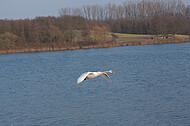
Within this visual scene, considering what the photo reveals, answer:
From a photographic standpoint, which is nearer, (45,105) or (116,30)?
(45,105)

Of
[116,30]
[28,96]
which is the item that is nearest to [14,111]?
[28,96]

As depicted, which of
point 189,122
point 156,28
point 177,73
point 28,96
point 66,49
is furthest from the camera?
point 156,28

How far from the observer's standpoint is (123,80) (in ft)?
75.5

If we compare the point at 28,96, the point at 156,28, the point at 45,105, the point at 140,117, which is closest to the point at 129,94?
the point at 140,117

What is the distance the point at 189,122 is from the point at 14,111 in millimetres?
9219

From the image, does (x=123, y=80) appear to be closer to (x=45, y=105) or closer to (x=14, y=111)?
(x=45, y=105)

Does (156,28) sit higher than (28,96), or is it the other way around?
(156,28)

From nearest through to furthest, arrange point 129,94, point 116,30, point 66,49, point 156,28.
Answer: point 129,94 < point 66,49 < point 156,28 < point 116,30

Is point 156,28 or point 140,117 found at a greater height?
point 156,28

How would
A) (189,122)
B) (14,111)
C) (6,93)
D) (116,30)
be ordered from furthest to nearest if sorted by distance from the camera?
1. (116,30)
2. (6,93)
3. (14,111)
4. (189,122)

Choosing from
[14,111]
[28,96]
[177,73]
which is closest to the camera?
[14,111]

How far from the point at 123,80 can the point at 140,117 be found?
8636mm

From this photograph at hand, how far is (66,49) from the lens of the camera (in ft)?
201

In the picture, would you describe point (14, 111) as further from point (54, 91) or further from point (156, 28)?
point (156, 28)
